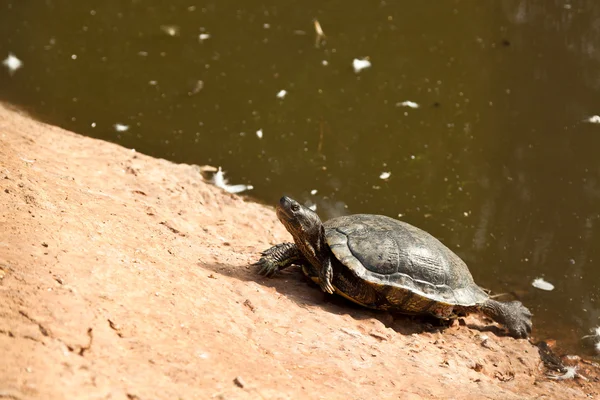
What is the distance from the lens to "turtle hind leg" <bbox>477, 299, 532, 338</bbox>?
5.75 metres

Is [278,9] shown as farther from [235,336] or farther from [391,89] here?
[235,336]

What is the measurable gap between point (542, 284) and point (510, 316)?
987mm

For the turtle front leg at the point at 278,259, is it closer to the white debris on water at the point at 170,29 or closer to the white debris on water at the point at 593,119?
the white debris on water at the point at 593,119

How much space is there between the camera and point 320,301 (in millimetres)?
5195

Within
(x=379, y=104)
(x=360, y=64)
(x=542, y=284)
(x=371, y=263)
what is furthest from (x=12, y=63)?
(x=542, y=284)

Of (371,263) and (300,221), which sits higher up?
(300,221)

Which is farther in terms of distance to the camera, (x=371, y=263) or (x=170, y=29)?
(x=170, y=29)

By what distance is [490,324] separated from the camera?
5988 millimetres

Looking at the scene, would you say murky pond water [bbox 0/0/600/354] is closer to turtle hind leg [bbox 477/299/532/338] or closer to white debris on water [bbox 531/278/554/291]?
white debris on water [bbox 531/278/554/291]

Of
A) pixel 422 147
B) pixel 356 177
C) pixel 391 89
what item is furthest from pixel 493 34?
pixel 356 177

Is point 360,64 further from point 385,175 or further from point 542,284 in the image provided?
point 542,284

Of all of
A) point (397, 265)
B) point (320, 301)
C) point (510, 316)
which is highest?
point (397, 265)

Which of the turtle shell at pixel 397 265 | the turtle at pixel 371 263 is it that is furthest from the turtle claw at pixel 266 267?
the turtle shell at pixel 397 265

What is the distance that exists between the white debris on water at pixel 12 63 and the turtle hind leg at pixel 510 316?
264 inches
